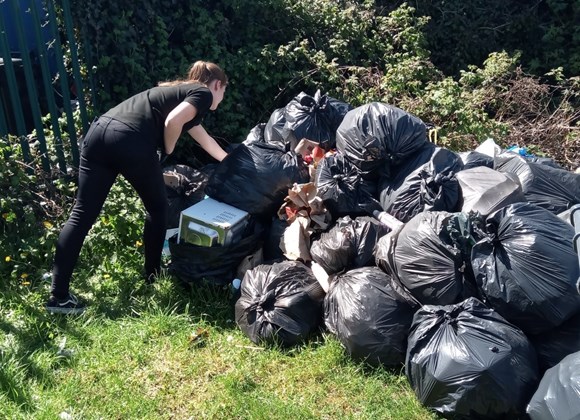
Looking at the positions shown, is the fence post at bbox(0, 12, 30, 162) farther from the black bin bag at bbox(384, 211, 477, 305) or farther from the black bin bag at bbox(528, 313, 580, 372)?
the black bin bag at bbox(528, 313, 580, 372)

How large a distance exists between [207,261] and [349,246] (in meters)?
0.88

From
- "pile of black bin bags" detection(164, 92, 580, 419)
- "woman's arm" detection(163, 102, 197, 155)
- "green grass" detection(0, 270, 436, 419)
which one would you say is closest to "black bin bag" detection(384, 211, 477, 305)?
"pile of black bin bags" detection(164, 92, 580, 419)

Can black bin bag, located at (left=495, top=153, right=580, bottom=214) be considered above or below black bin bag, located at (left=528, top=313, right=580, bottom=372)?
above

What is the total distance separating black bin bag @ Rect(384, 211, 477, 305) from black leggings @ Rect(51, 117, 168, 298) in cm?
140

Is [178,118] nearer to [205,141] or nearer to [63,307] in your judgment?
[205,141]

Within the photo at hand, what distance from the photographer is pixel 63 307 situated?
3.66 metres

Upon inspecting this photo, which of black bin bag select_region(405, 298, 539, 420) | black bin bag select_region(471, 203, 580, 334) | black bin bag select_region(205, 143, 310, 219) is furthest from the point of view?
black bin bag select_region(205, 143, 310, 219)

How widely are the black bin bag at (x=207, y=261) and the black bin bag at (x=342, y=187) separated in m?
0.54

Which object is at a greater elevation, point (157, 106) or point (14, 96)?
point (157, 106)

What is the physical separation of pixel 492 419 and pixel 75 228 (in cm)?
238

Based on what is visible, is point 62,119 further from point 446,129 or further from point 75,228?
point 446,129

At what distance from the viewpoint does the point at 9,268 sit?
4047 millimetres

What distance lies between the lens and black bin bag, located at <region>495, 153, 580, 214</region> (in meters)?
3.58

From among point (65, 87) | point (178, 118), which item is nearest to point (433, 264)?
point (178, 118)
